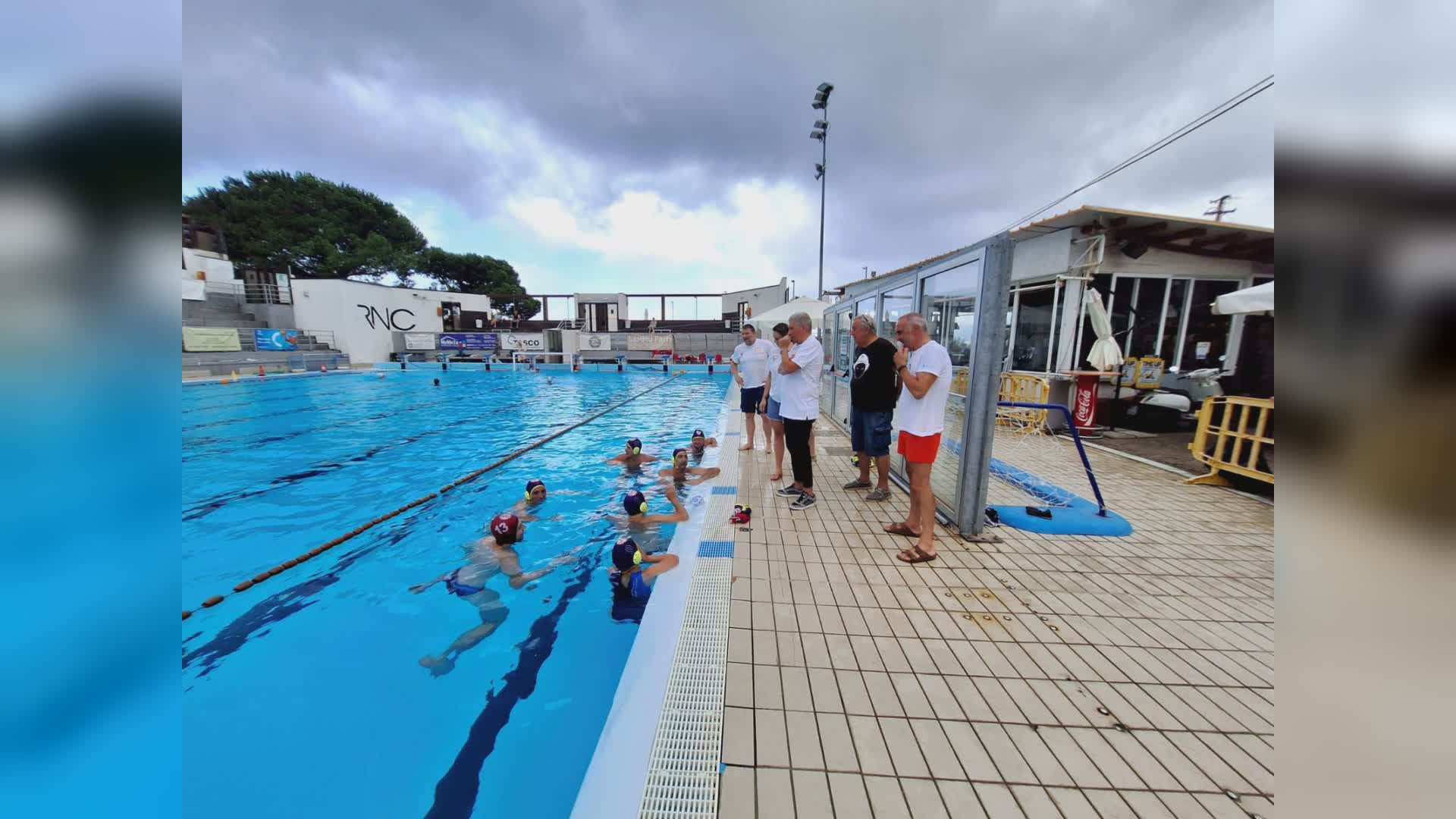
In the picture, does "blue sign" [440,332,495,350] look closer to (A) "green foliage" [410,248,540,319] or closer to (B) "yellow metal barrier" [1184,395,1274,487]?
(A) "green foliage" [410,248,540,319]

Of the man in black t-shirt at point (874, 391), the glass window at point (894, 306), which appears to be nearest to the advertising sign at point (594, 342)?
the glass window at point (894, 306)

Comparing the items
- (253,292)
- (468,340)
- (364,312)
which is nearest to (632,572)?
(468,340)

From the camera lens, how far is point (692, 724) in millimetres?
2113

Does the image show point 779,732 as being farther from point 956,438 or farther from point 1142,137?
point 1142,137

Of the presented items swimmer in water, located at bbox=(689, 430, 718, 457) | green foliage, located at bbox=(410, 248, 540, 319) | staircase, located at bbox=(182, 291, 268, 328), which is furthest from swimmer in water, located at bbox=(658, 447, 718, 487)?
green foliage, located at bbox=(410, 248, 540, 319)

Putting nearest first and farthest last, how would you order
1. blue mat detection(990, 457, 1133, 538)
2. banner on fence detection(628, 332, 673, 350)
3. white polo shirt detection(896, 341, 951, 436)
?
1. white polo shirt detection(896, 341, 951, 436)
2. blue mat detection(990, 457, 1133, 538)
3. banner on fence detection(628, 332, 673, 350)

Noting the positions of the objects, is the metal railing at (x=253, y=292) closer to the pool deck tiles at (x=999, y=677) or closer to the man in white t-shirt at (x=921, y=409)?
the pool deck tiles at (x=999, y=677)

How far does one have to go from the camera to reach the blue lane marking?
3504 mm

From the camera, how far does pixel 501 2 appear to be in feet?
22.6

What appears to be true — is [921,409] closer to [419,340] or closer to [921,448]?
[921,448]

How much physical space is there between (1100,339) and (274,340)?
27718 millimetres

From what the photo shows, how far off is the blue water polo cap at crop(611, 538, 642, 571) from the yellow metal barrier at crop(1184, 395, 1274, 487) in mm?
5572
